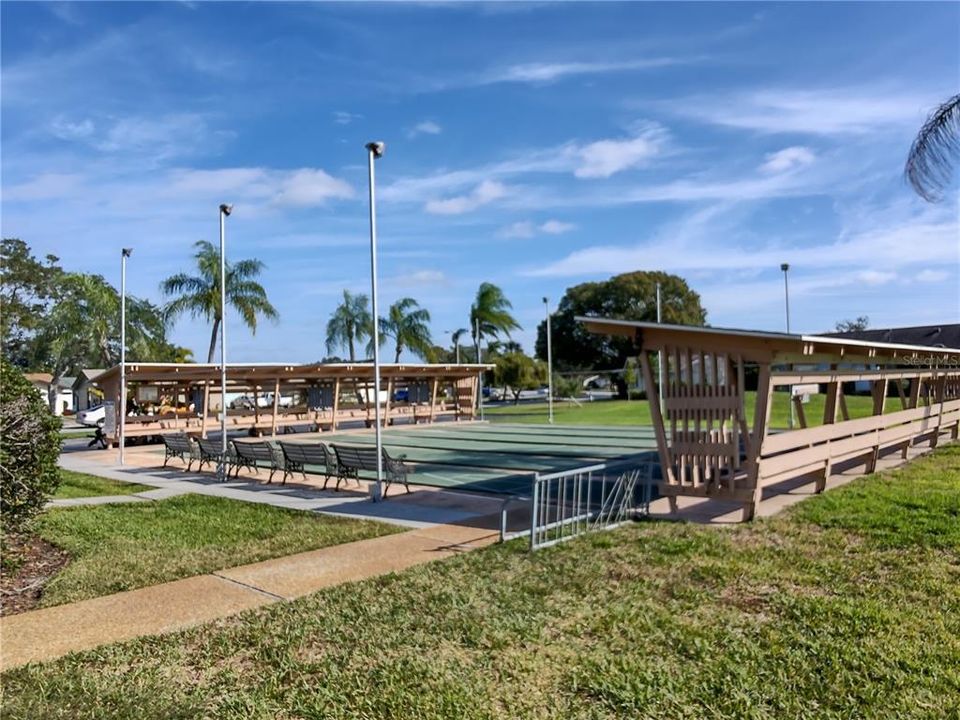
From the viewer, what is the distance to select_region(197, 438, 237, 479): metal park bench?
50.9 feet

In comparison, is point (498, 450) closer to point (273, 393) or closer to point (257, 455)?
point (257, 455)

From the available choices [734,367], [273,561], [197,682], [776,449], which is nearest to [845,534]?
[776,449]

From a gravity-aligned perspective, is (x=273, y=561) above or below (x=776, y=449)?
below

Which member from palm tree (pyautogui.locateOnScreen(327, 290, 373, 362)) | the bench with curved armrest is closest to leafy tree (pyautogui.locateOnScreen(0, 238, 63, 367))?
palm tree (pyautogui.locateOnScreen(327, 290, 373, 362))

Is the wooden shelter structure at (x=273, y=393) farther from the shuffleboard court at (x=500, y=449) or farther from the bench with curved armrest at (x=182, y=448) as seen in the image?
the bench with curved armrest at (x=182, y=448)

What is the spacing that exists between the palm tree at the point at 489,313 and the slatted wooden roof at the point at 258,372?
14.3m

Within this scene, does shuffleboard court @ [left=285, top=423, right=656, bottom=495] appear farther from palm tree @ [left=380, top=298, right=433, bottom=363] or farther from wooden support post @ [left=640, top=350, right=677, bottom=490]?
palm tree @ [left=380, top=298, right=433, bottom=363]

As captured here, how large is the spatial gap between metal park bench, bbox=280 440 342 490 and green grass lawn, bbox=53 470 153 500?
265 cm

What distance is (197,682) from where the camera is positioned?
4531mm

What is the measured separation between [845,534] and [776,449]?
137 centimetres

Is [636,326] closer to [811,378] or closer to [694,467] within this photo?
[694,467]

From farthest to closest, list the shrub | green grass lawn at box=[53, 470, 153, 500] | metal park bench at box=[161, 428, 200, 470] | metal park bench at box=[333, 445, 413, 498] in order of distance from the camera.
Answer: metal park bench at box=[161, 428, 200, 470] < green grass lawn at box=[53, 470, 153, 500] < metal park bench at box=[333, 445, 413, 498] < the shrub

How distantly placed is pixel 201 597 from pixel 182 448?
1236 centimetres

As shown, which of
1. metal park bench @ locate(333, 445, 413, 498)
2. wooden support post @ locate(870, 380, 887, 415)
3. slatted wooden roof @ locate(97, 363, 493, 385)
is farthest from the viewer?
slatted wooden roof @ locate(97, 363, 493, 385)
